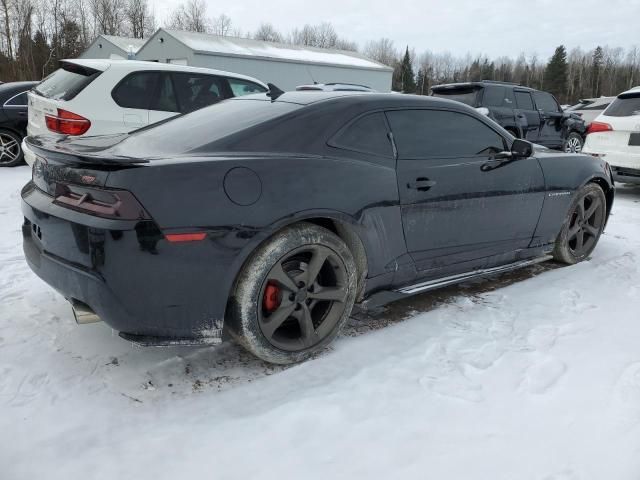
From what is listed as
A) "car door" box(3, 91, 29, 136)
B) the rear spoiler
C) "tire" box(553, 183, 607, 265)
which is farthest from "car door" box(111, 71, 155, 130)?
"tire" box(553, 183, 607, 265)

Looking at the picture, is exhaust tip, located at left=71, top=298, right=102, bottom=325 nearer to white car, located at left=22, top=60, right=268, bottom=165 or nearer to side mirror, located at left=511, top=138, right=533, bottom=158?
side mirror, located at left=511, top=138, right=533, bottom=158

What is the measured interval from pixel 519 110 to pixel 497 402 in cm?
937

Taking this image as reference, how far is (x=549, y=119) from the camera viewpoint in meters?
11.0

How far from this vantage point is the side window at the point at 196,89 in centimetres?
617

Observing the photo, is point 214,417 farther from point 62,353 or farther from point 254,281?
point 62,353

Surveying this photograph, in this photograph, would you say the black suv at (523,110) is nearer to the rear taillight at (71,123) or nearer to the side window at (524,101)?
the side window at (524,101)

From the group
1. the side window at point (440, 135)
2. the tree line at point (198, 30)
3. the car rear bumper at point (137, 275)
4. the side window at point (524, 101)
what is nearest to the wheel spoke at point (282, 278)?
the car rear bumper at point (137, 275)

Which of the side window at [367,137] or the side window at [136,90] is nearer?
the side window at [367,137]

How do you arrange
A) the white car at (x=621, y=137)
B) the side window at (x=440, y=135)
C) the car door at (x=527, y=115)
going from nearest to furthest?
the side window at (x=440, y=135) < the white car at (x=621, y=137) < the car door at (x=527, y=115)

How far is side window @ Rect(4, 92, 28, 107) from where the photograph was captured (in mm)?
7609

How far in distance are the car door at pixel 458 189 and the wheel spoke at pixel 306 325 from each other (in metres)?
0.78

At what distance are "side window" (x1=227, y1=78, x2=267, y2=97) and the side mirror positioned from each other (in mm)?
4306

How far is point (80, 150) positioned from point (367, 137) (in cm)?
153

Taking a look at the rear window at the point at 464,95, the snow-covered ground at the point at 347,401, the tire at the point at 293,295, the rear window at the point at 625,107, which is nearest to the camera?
the snow-covered ground at the point at 347,401
